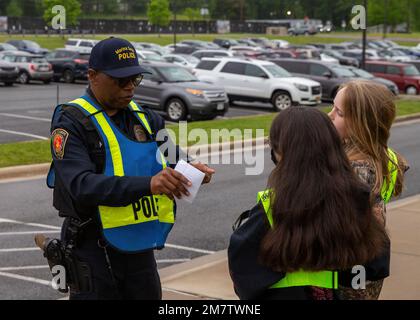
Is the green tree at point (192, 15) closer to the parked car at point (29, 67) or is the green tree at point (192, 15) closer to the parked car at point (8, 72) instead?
the parked car at point (29, 67)

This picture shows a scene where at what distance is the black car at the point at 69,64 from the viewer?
38.3 meters

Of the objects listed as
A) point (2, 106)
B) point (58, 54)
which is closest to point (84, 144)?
point (2, 106)

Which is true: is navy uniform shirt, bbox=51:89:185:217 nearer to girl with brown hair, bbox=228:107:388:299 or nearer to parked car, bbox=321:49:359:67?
girl with brown hair, bbox=228:107:388:299

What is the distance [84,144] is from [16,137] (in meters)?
14.9

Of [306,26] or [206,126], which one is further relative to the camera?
[306,26]

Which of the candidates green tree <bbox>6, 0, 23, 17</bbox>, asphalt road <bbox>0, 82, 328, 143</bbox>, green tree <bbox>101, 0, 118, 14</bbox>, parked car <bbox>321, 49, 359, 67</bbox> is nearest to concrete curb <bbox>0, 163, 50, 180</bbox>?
asphalt road <bbox>0, 82, 328, 143</bbox>

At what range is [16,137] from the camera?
728 inches

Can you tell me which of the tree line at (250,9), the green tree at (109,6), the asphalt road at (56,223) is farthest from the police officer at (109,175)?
the green tree at (109,6)

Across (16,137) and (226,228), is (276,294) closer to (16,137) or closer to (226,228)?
(226,228)

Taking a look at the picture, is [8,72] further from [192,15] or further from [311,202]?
[192,15]

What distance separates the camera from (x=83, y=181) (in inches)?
151

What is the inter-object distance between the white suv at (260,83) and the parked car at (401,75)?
877cm

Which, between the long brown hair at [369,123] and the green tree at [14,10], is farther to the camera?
the green tree at [14,10]

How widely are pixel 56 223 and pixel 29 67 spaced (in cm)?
2806
